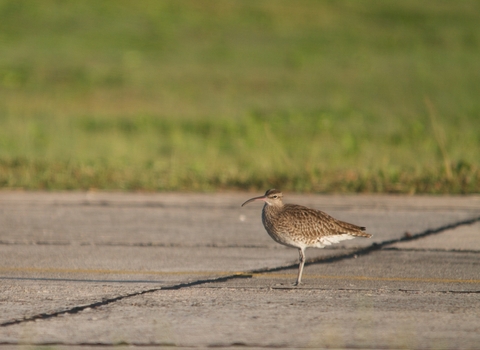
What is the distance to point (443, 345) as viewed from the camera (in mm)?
6000

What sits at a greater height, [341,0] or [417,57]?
[341,0]

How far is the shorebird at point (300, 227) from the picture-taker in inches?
324

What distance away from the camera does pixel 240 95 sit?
128ft

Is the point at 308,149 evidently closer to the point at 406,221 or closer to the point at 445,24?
the point at 406,221

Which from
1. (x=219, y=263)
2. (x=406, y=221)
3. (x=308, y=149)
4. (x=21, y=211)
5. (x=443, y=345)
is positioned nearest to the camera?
(x=443, y=345)

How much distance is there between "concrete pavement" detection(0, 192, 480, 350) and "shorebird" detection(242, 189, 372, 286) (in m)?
0.31

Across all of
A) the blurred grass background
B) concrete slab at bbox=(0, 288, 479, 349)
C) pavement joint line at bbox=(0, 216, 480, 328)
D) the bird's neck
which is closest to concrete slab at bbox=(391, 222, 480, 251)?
pavement joint line at bbox=(0, 216, 480, 328)

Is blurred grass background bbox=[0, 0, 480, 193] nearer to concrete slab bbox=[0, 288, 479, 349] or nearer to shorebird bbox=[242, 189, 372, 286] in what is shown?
shorebird bbox=[242, 189, 372, 286]

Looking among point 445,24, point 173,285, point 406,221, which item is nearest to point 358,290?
point 173,285

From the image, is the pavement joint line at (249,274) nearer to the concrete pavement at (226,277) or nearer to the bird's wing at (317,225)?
the concrete pavement at (226,277)

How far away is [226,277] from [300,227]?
0.75m

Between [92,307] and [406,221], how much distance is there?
5.72m

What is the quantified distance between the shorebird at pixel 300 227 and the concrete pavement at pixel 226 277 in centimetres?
31

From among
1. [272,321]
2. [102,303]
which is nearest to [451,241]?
[272,321]
